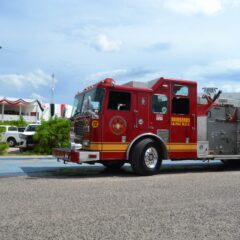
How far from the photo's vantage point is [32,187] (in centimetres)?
1077

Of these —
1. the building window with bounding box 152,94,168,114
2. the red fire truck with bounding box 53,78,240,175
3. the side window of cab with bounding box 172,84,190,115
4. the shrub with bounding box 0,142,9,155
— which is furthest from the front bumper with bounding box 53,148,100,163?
the shrub with bounding box 0,142,9,155

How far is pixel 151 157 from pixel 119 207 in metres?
5.74

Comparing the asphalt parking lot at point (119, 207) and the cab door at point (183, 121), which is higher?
the cab door at point (183, 121)

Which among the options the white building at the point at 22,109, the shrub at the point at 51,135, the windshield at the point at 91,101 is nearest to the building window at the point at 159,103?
the windshield at the point at 91,101

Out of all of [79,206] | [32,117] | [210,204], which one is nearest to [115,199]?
[79,206]

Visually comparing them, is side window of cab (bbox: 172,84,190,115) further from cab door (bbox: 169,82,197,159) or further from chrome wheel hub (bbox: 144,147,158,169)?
chrome wheel hub (bbox: 144,147,158,169)

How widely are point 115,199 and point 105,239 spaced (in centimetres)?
311

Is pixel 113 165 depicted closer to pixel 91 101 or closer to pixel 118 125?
pixel 118 125

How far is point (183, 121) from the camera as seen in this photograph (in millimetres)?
14602

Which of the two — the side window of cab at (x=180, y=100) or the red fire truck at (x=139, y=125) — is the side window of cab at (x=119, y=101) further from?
the side window of cab at (x=180, y=100)

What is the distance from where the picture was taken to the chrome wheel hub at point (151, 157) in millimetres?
13713

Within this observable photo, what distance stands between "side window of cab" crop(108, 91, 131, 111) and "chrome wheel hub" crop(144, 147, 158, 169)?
141cm

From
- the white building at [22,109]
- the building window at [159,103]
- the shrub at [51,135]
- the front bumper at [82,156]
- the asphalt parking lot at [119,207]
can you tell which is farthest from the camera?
the white building at [22,109]

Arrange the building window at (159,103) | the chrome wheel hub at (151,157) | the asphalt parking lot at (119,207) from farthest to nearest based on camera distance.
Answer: the building window at (159,103) → the chrome wheel hub at (151,157) → the asphalt parking lot at (119,207)
